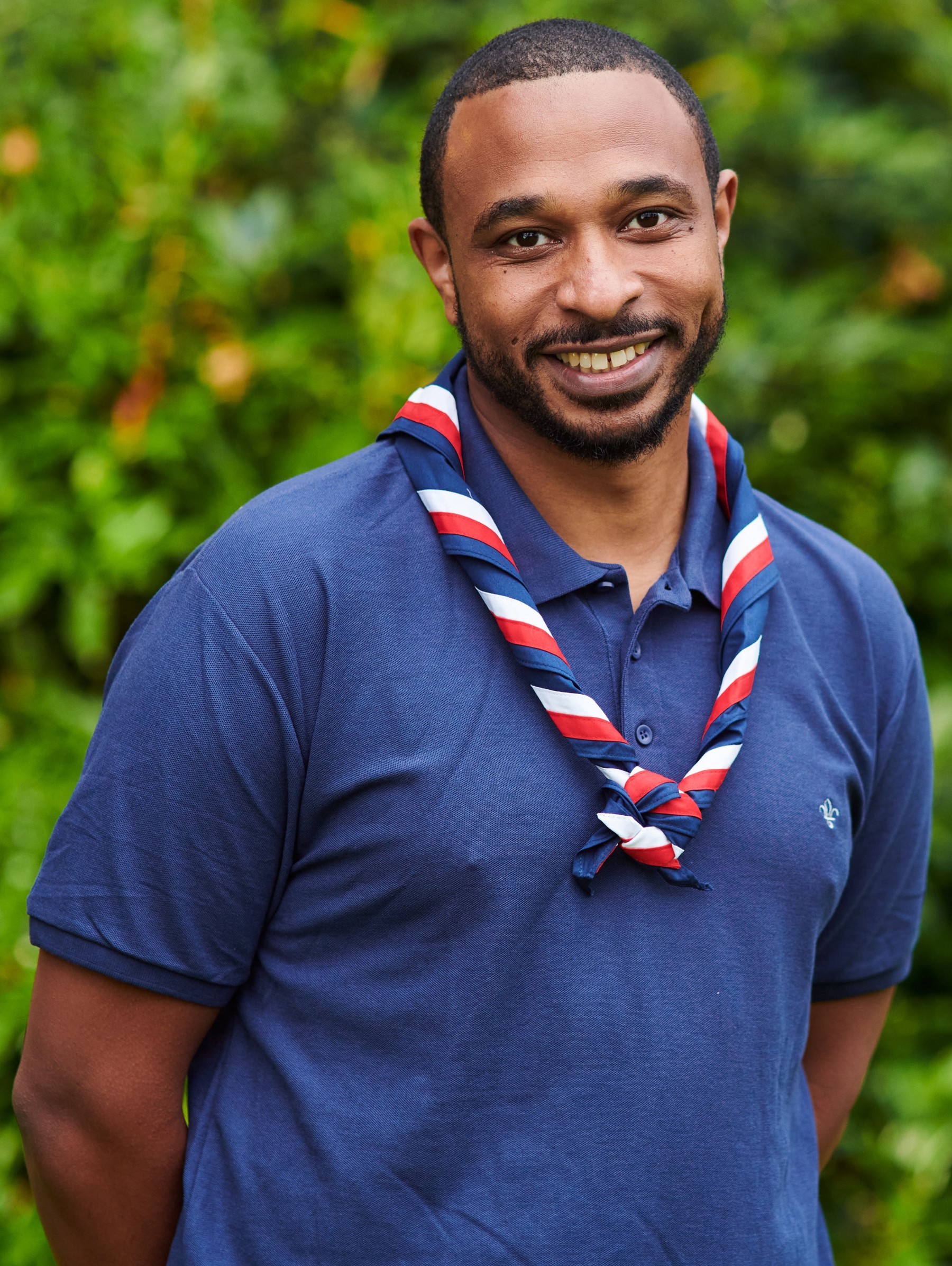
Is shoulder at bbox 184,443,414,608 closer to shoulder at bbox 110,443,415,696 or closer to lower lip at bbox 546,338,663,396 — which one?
shoulder at bbox 110,443,415,696

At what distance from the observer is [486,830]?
156cm

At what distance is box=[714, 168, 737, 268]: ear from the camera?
6.25 feet

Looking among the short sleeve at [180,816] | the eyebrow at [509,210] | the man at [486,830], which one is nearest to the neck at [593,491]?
the man at [486,830]

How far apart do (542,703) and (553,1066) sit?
0.43m

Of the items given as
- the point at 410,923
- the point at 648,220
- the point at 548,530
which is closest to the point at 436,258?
the point at 648,220

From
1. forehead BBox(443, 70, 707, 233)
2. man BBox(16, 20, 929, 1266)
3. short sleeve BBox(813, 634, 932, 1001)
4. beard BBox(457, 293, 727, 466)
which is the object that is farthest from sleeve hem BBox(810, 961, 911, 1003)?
forehead BBox(443, 70, 707, 233)

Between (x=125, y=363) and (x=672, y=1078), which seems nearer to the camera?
(x=672, y=1078)

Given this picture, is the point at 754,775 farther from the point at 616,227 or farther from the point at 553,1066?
the point at 616,227

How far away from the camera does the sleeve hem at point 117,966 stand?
5.23 feet

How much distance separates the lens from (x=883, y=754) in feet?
6.29

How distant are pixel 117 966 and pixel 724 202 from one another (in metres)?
1.35

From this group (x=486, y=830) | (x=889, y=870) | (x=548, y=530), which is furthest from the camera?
(x=889, y=870)

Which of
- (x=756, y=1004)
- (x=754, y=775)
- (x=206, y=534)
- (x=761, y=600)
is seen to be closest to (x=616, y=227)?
(x=761, y=600)

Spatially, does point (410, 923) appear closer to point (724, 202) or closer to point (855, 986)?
point (855, 986)
